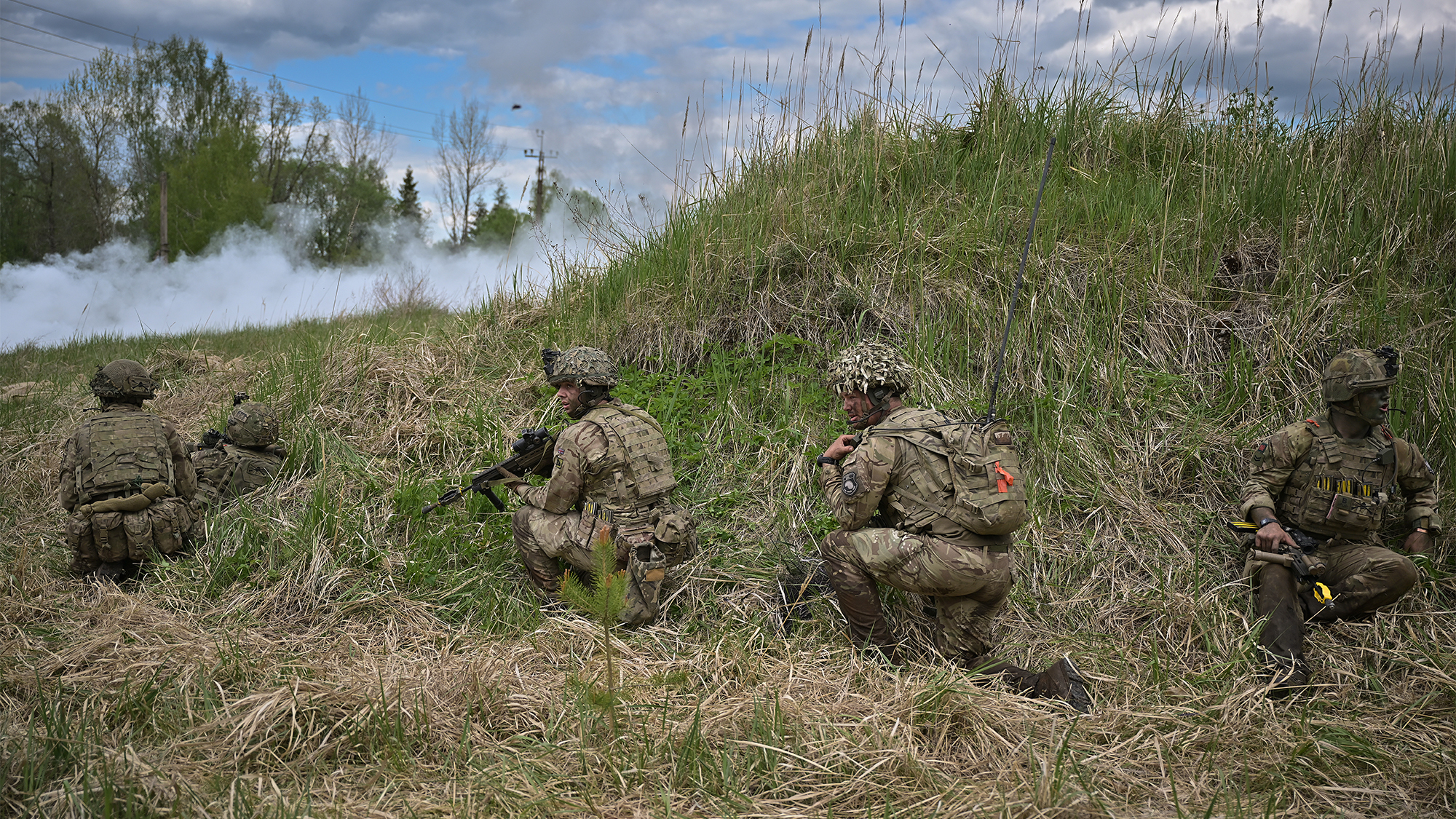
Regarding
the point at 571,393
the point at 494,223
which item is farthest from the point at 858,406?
the point at 494,223

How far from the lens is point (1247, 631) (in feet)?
12.9

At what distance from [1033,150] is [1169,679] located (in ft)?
15.0

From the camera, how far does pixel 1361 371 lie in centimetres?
403

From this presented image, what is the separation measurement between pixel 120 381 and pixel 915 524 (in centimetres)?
496

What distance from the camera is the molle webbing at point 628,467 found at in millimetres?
4297

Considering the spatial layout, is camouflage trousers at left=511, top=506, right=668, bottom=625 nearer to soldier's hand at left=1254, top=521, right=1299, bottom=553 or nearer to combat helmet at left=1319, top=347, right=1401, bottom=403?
soldier's hand at left=1254, top=521, right=1299, bottom=553

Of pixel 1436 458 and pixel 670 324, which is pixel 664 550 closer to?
pixel 670 324

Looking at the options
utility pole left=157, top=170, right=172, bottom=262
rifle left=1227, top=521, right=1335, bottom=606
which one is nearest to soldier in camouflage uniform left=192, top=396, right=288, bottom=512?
rifle left=1227, top=521, right=1335, bottom=606

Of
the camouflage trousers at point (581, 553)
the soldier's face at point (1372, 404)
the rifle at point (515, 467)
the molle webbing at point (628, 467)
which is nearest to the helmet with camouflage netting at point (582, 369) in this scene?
the molle webbing at point (628, 467)

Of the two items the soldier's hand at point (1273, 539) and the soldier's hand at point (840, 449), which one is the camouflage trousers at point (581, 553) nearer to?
the soldier's hand at point (840, 449)

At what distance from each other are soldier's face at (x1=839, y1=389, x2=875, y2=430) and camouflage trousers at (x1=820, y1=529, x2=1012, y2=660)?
55 cm

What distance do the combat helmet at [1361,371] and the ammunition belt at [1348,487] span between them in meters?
0.41

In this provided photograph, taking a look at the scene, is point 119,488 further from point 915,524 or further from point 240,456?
point 915,524

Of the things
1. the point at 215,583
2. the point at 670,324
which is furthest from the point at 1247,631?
the point at 215,583
